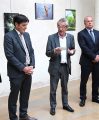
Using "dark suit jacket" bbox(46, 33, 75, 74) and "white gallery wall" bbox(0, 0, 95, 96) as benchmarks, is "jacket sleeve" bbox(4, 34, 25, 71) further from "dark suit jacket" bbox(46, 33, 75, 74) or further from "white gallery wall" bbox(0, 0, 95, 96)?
"white gallery wall" bbox(0, 0, 95, 96)

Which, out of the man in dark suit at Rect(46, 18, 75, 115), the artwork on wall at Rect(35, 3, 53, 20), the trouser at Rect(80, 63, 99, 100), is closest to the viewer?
the man in dark suit at Rect(46, 18, 75, 115)

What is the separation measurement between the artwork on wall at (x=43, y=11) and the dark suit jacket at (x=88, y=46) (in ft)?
5.16

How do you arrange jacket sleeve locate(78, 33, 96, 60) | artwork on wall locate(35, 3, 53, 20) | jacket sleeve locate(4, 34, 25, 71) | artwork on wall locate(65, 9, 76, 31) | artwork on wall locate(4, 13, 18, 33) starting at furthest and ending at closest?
1. artwork on wall locate(65, 9, 76, 31)
2. artwork on wall locate(35, 3, 53, 20)
3. artwork on wall locate(4, 13, 18, 33)
4. jacket sleeve locate(78, 33, 96, 60)
5. jacket sleeve locate(4, 34, 25, 71)

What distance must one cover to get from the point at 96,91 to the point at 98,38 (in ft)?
3.27

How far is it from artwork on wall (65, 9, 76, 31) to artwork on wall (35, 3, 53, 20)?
0.55 meters

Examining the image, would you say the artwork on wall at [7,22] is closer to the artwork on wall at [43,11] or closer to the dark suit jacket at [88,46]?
the artwork on wall at [43,11]

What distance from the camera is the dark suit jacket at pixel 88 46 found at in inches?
177

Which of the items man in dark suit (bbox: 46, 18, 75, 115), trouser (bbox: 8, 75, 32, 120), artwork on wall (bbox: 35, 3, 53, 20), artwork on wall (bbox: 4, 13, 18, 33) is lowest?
trouser (bbox: 8, 75, 32, 120)

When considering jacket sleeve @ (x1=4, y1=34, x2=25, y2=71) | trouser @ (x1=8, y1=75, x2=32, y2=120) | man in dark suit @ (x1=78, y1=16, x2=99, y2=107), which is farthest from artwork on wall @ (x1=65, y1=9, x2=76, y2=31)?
jacket sleeve @ (x1=4, y1=34, x2=25, y2=71)

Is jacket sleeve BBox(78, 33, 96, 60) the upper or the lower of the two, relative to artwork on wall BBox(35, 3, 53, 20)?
lower

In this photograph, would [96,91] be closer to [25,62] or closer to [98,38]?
[98,38]

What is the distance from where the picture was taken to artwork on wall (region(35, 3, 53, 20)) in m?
5.79

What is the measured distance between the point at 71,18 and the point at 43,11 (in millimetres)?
949

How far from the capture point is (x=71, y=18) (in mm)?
6570
